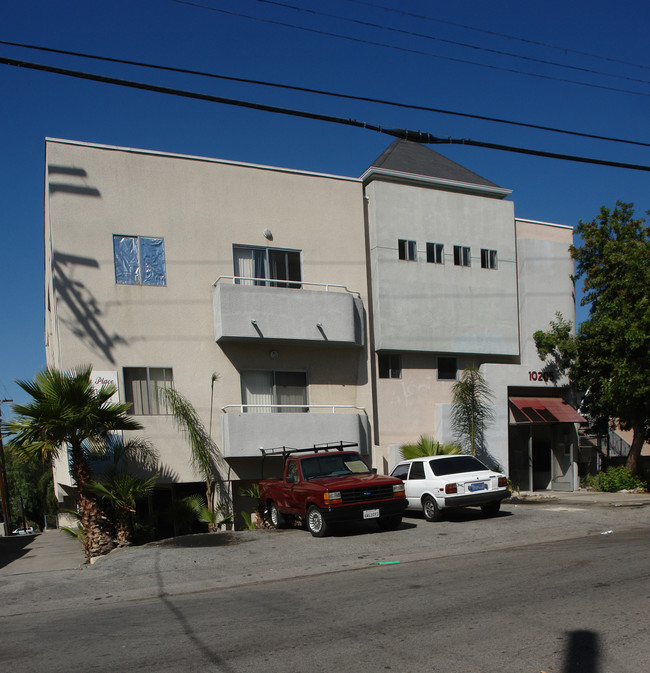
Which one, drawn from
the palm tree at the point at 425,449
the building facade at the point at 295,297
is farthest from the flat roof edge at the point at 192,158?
the palm tree at the point at 425,449

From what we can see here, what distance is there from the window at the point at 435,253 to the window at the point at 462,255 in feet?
1.91

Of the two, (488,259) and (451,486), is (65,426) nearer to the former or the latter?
(451,486)

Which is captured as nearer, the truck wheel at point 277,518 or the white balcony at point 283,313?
the truck wheel at point 277,518

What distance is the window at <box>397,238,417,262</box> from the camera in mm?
23453

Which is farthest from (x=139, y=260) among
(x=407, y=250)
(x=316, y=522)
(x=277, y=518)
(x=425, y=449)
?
(x=425, y=449)

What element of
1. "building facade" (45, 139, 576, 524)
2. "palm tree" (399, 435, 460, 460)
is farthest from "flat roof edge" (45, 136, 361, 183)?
"palm tree" (399, 435, 460, 460)

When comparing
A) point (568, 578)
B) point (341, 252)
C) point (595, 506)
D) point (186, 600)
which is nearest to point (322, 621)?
point (186, 600)

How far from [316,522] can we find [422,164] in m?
15.5

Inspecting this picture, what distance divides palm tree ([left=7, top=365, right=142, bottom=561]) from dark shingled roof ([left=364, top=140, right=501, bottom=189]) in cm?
1300

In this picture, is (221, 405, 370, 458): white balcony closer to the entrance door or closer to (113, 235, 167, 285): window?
(113, 235, 167, 285): window

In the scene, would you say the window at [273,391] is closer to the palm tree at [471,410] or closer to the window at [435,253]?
the palm tree at [471,410]

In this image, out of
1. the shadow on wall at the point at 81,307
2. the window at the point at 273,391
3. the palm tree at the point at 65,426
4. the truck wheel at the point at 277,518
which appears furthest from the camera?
the window at the point at 273,391

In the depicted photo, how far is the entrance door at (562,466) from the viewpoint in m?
25.0

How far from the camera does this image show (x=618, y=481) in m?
23.5
